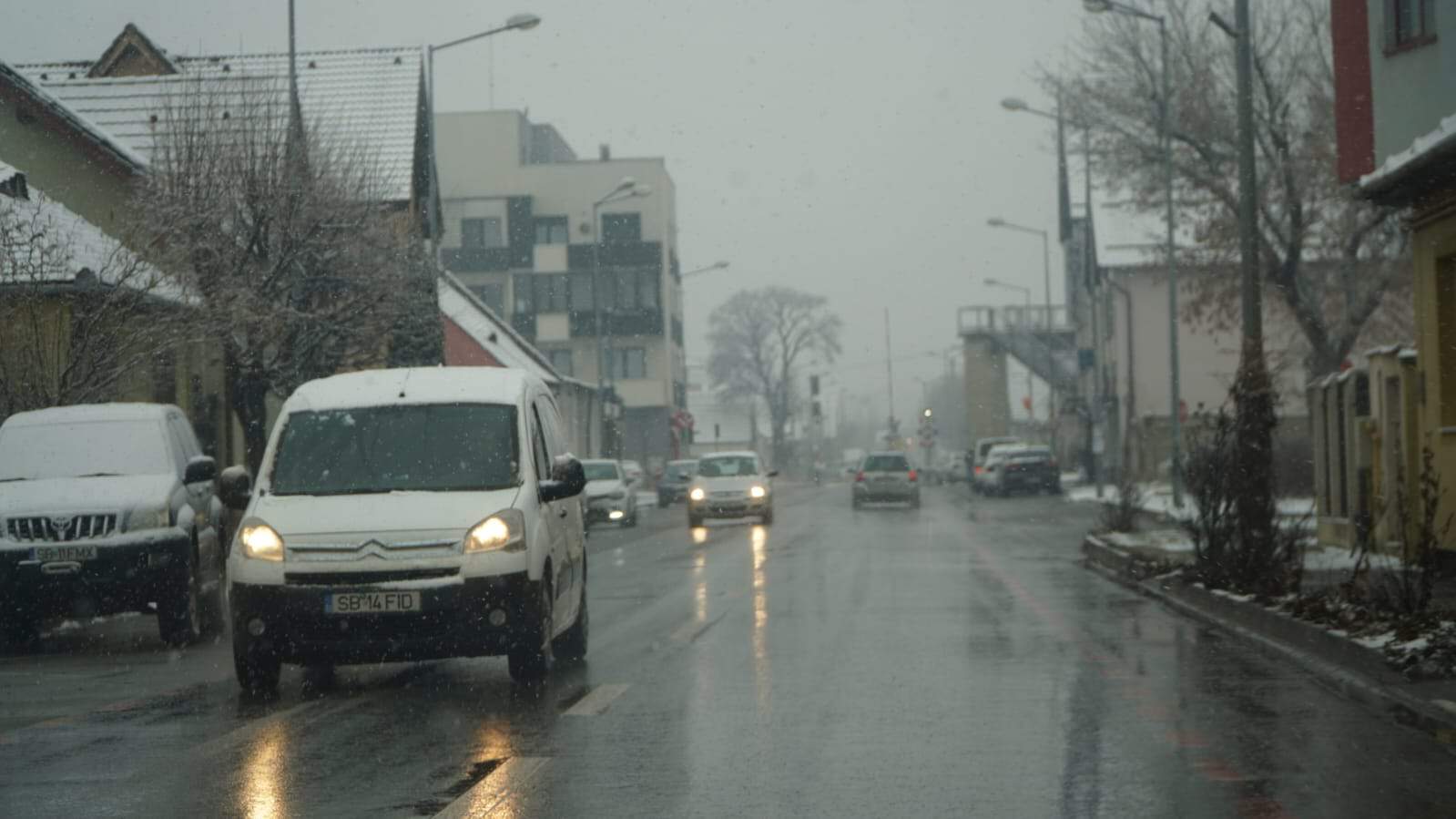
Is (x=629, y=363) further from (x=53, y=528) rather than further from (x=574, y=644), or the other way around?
(x=574, y=644)

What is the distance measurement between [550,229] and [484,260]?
A: 3.50m

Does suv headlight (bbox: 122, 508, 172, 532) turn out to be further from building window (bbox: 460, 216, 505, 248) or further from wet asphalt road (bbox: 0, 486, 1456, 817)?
building window (bbox: 460, 216, 505, 248)

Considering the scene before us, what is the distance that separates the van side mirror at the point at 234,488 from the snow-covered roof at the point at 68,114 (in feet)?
A: 68.8

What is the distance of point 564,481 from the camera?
40.2 ft

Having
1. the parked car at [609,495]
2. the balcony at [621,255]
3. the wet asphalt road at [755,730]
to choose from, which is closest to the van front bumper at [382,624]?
the wet asphalt road at [755,730]

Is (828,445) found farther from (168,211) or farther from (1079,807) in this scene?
(1079,807)

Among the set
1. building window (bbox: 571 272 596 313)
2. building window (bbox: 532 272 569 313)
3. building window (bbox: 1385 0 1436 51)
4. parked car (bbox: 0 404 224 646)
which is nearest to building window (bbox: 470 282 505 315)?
building window (bbox: 532 272 569 313)

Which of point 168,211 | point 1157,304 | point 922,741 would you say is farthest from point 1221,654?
point 1157,304

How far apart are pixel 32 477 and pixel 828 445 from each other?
143 metres

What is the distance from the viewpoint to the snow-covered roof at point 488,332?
61.0 metres

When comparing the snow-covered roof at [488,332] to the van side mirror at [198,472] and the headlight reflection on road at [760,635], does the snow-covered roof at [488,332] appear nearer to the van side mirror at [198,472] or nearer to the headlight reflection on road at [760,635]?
the headlight reflection on road at [760,635]

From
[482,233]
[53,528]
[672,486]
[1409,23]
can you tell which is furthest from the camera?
[482,233]

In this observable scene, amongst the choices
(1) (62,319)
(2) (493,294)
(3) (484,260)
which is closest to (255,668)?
(1) (62,319)

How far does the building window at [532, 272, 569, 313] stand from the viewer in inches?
3516
